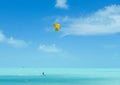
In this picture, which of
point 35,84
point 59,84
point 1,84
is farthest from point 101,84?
point 1,84

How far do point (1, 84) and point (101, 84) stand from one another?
12.2 meters

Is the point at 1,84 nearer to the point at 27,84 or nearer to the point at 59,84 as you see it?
the point at 27,84

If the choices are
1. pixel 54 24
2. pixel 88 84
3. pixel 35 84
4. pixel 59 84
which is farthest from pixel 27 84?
pixel 54 24

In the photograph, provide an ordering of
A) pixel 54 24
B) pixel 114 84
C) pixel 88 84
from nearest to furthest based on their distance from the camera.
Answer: pixel 54 24 < pixel 114 84 < pixel 88 84

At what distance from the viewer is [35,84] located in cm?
4644

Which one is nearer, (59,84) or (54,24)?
(54,24)

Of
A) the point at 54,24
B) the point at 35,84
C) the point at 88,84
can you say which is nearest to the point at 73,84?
the point at 88,84

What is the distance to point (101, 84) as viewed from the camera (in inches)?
1833

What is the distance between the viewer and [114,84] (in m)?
45.0

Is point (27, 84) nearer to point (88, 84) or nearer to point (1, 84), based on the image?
point (1, 84)

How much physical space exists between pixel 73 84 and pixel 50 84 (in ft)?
11.2

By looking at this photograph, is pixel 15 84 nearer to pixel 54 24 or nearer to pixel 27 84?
pixel 27 84

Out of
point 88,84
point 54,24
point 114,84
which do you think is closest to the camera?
point 54,24

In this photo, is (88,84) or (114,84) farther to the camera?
(88,84)
